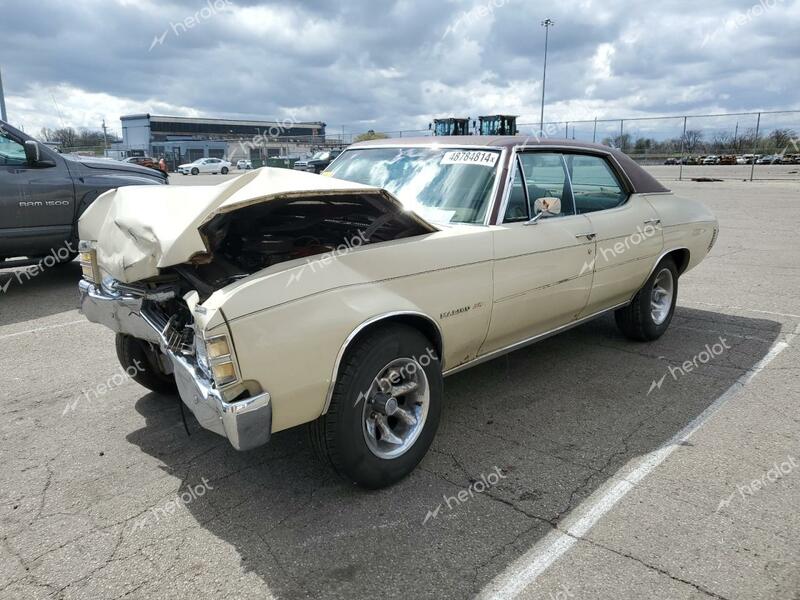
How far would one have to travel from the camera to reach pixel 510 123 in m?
9.10

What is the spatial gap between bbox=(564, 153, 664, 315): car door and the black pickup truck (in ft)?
19.8

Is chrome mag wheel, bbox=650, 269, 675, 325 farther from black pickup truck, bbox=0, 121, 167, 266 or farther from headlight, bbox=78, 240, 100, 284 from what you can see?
black pickup truck, bbox=0, 121, 167, 266

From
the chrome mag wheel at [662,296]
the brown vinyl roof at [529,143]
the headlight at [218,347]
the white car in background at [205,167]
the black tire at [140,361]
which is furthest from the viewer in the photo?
the white car in background at [205,167]

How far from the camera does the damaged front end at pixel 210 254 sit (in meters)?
2.44

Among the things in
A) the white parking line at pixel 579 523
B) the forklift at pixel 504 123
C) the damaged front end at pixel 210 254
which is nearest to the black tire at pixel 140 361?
the damaged front end at pixel 210 254

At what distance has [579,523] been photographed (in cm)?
275

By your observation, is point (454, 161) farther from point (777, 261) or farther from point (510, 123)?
point (777, 261)

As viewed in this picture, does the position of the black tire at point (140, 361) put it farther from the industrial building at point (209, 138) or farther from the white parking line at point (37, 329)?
the industrial building at point (209, 138)

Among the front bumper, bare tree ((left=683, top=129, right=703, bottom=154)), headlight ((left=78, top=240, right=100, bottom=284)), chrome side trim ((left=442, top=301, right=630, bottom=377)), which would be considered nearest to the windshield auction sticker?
chrome side trim ((left=442, top=301, right=630, bottom=377))

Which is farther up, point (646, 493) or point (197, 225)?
point (197, 225)

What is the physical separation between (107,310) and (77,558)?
4.34 feet

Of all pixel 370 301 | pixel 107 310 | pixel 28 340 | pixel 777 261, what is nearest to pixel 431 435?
pixel 370 301

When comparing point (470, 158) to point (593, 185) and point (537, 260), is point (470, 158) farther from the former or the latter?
point (593, 185)

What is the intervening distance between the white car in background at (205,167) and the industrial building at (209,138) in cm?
417
